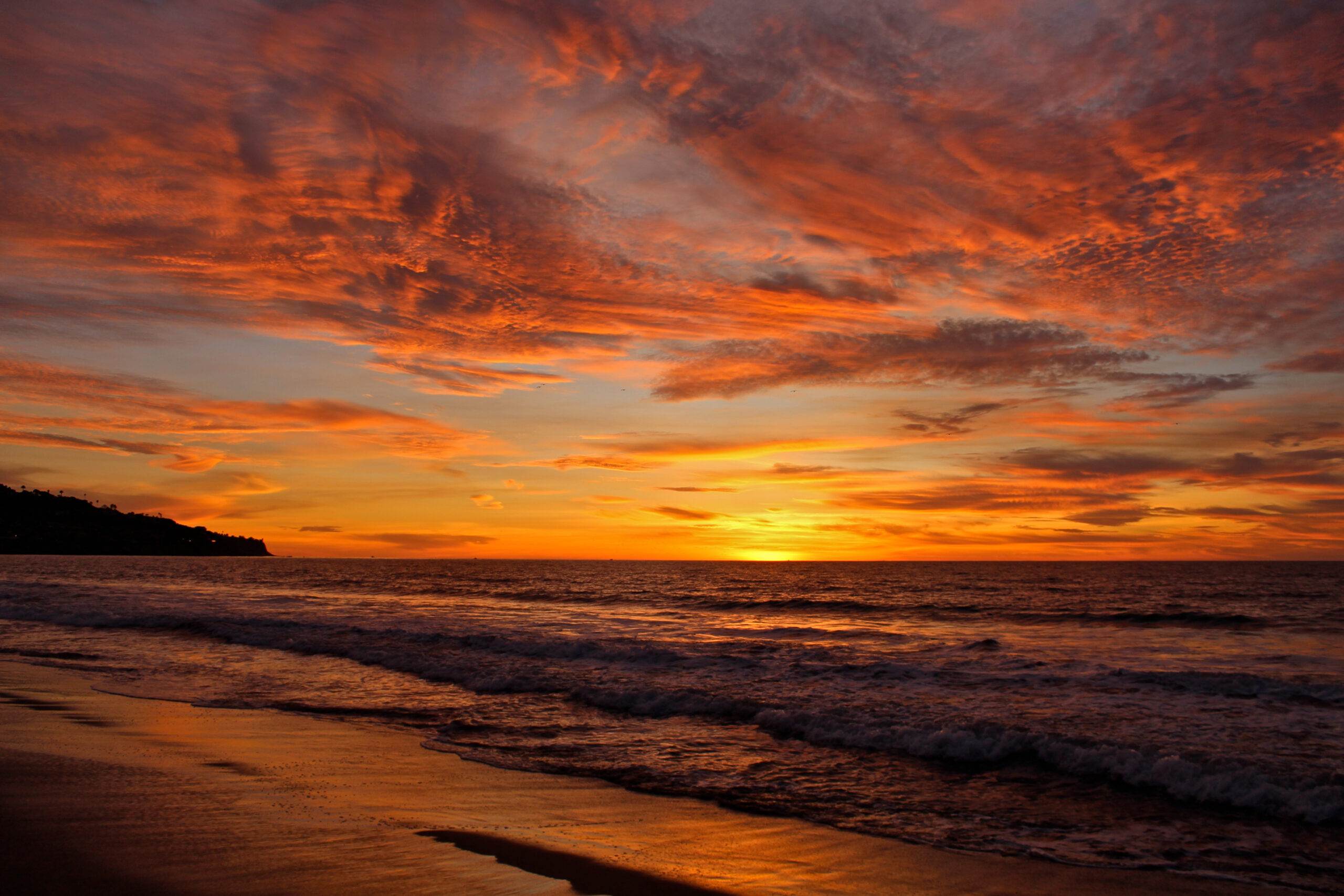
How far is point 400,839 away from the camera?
6.69m

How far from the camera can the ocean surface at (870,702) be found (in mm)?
8484

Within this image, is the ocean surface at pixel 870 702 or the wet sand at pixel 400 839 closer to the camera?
the wet sand at pixel 400 839

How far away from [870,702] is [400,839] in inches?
409

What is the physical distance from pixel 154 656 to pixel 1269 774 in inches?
949

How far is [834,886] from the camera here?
620cm

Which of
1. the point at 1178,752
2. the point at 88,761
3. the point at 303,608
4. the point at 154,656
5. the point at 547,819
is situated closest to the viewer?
the point at 547,819

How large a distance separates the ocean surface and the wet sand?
0.72 metres

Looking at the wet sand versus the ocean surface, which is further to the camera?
the ocean surface

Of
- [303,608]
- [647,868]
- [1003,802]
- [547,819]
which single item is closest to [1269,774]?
[1003,802]

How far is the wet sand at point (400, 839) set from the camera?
568cm

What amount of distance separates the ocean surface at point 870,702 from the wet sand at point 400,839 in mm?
724

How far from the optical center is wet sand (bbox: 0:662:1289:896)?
568 centimetres

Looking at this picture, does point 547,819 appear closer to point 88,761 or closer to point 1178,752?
point 88,761

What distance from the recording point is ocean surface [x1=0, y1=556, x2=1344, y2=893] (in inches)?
334
